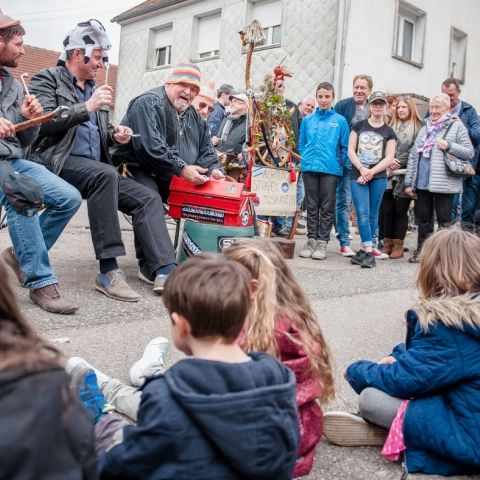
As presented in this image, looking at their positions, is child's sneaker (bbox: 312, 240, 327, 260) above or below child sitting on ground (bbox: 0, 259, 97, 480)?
above

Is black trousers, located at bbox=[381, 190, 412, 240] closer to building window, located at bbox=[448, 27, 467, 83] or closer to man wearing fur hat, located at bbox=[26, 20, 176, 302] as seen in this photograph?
man wearing fur hat, located at bbox=[26, 20, 176, 302]

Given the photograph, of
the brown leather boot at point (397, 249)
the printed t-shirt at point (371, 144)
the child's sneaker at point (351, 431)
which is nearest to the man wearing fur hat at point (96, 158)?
the child's sneaker at point (351, 431)

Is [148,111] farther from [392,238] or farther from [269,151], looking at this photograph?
[392,238]

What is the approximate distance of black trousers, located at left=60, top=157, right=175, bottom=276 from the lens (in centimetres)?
449

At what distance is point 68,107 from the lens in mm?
4316

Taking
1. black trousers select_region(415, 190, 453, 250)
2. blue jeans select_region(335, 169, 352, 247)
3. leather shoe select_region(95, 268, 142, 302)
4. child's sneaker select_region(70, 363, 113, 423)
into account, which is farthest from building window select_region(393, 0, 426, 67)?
child's sneaker select_region(70, 363, 113, 423)

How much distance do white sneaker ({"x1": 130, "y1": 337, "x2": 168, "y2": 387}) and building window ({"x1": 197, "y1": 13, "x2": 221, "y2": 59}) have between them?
14.7 m

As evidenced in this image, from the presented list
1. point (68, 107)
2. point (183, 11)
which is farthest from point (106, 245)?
point (183, 11)

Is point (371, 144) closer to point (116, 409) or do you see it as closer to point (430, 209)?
point (430, 209)

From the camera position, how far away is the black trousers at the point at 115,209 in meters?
4.49

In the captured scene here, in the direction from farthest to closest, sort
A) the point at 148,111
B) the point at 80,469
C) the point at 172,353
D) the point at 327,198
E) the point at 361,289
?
1. the point at 327,198
2. the point at 361,289
3. the point at 148,111
4. the point at 172,353
5. the point at 80,469

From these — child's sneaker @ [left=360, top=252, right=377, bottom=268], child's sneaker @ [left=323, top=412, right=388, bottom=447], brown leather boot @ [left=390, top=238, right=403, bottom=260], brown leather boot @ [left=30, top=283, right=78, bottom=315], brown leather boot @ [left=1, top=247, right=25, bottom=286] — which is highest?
brown leather boot @ [left=390, top=238, right=403, bottom=260]

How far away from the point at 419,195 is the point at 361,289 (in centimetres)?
191

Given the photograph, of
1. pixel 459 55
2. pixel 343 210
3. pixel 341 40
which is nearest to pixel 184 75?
pixel 343 210
